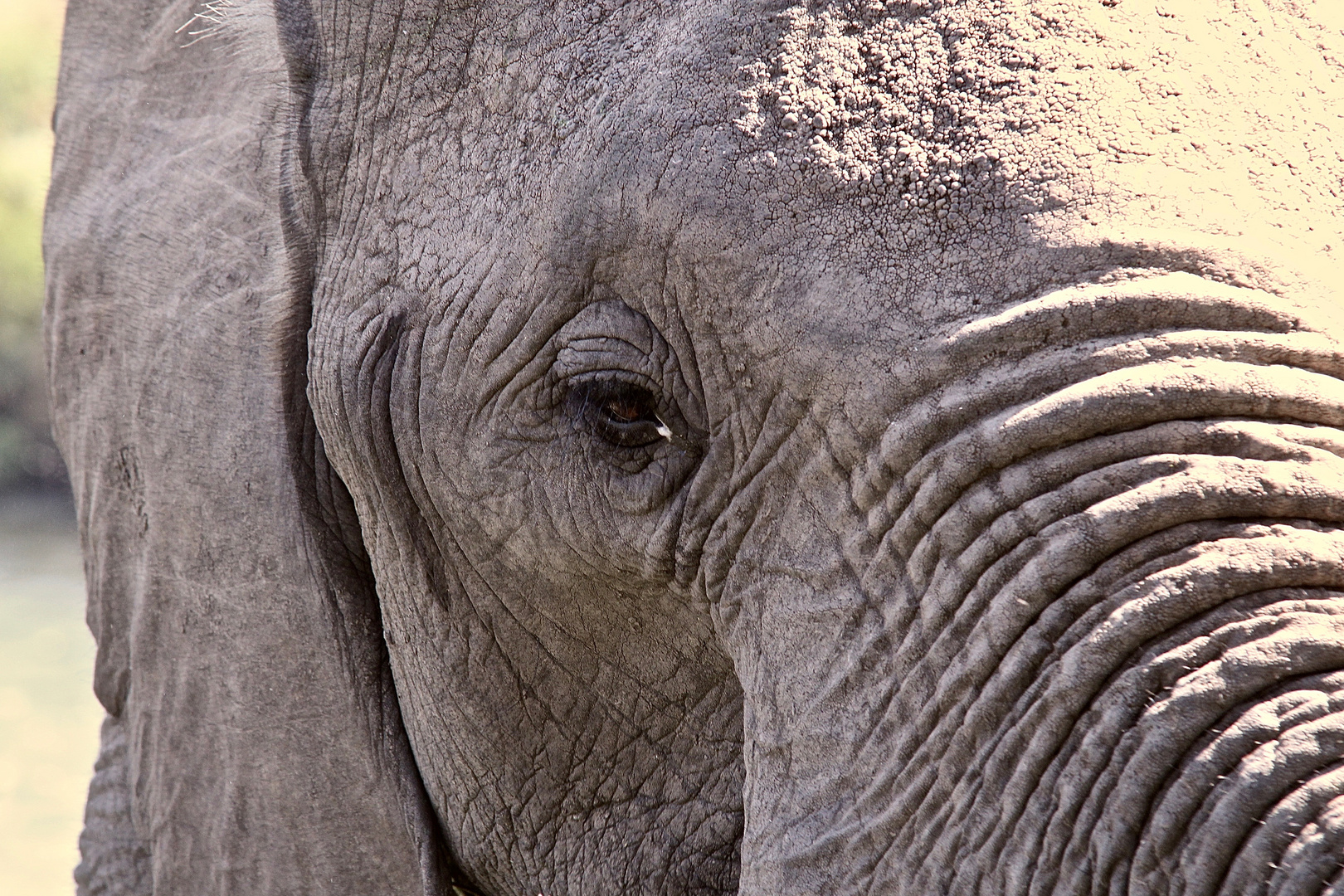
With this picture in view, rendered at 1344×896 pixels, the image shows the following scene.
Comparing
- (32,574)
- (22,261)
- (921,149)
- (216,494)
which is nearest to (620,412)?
(921,149)

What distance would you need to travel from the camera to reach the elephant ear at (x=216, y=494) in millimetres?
1844

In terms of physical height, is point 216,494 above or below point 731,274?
below

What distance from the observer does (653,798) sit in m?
1.71

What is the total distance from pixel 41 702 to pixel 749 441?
781 centimetres

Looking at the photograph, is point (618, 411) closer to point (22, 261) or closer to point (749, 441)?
point (749, 441)

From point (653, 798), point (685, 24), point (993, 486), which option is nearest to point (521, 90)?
point (685, 24)

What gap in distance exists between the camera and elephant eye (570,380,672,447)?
1416mm

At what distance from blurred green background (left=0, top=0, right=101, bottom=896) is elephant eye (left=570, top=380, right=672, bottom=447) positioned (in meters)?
4.35

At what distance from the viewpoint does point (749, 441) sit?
4.39 ft

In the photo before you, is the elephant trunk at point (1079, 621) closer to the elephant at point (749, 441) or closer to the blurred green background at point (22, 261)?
the elephant at point (749, 441)

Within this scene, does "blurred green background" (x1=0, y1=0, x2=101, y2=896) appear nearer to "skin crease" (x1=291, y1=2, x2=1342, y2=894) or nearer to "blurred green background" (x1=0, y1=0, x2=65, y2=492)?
"blurred green background" (x1=0, y1=0, x2=65, y2=492)

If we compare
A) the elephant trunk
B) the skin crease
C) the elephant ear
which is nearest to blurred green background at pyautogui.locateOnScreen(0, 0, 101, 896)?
the elephant ear

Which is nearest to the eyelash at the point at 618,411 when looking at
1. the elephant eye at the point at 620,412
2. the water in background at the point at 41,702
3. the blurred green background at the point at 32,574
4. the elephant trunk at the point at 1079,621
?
the elephant eye at the point at 620,412

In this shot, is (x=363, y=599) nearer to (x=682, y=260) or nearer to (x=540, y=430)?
(x=540, y=430)
